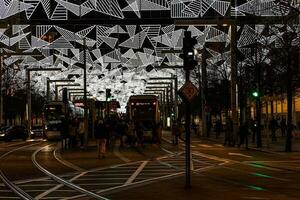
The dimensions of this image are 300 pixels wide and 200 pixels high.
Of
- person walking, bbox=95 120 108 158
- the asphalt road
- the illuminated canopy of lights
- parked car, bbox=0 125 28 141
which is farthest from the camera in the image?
parked car, bbox=0 125 28 141

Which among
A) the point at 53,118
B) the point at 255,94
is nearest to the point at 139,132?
the point at 255,94

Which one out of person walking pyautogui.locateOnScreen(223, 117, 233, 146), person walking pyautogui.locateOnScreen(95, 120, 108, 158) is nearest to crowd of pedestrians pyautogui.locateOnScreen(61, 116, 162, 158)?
person walking pyautogui.locateOnScreen(223, 117, 233, 146)

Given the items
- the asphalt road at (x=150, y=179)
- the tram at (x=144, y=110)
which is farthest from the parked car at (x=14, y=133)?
the asphalt road at (x=150, y=179)

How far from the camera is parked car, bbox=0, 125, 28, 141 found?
64.6 meters

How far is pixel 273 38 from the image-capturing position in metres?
41.5

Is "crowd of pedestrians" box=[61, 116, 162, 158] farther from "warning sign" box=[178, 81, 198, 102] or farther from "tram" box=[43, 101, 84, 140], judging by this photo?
"warning sign" box=[178, 81, 198, 102]

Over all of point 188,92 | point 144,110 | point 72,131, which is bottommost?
point 72,131

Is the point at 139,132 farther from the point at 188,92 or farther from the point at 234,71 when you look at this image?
the point at 188,92

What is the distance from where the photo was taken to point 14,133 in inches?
2667

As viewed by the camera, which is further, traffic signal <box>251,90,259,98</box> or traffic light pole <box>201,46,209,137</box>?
traffic light pole <box>201,46,209,137</box>

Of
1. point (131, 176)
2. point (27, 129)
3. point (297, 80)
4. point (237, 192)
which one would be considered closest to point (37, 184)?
Result: point (131, 176)

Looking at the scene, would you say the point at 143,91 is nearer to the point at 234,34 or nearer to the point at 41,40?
the point at 41,40

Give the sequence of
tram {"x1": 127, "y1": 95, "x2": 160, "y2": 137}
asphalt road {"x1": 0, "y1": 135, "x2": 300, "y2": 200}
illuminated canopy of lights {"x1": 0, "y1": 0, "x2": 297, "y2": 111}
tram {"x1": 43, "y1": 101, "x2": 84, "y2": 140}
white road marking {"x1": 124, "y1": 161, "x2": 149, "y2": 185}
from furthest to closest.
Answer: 1. tram {"x1": 43, "y1": 101, "x2": 84, "y2": 140}
2. illuminated canopy of lights {"x1": 0, "y1": 0, "x2": 297, "y2": 111}
3. tram {"x1": 127, "y1": 95, "x2": 160, "y2": 137}
4. white road marking {"x1": 124, "y1": 161, "x2": 149, "y2": 185}
5. asphalt road {"x1": 0, "y1": 135, "x2": 300, "y2": 200}

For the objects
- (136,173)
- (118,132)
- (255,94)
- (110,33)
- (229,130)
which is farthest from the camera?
(110,33)
